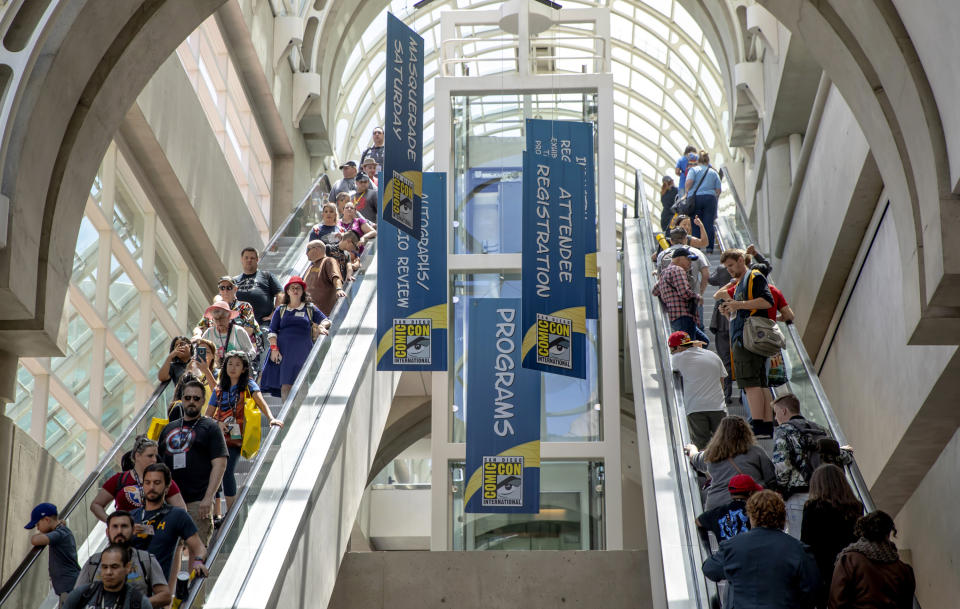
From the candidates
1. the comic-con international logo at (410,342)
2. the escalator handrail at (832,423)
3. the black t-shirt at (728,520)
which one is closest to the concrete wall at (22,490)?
the comic-con international logo at (410,342)

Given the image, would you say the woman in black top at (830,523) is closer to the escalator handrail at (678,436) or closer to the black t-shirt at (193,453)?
the escalator handrail at (678,436)

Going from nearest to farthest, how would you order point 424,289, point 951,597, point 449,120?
point 951,597
point 424,289
point 449,120

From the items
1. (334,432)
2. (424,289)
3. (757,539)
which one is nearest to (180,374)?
(334,432)

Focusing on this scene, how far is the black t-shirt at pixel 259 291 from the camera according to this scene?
13.5 metres

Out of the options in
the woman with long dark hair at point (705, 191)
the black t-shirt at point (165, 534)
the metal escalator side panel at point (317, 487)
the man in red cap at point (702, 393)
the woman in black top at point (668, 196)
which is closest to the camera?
the black t-shirt at point (165, 534)

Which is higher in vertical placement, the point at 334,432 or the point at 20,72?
the point at 20,72

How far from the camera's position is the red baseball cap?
23.7 ft

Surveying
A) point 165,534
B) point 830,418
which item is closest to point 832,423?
point 830,418

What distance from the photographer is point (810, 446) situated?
819 cm

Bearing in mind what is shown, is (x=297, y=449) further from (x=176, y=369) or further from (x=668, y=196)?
(x=668, y=196)

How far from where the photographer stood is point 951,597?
41.8ft

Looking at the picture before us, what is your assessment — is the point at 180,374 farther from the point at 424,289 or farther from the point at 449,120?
the point at 449,120

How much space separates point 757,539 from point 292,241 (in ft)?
43.9

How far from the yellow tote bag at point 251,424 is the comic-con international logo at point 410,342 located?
3898 millimetres
